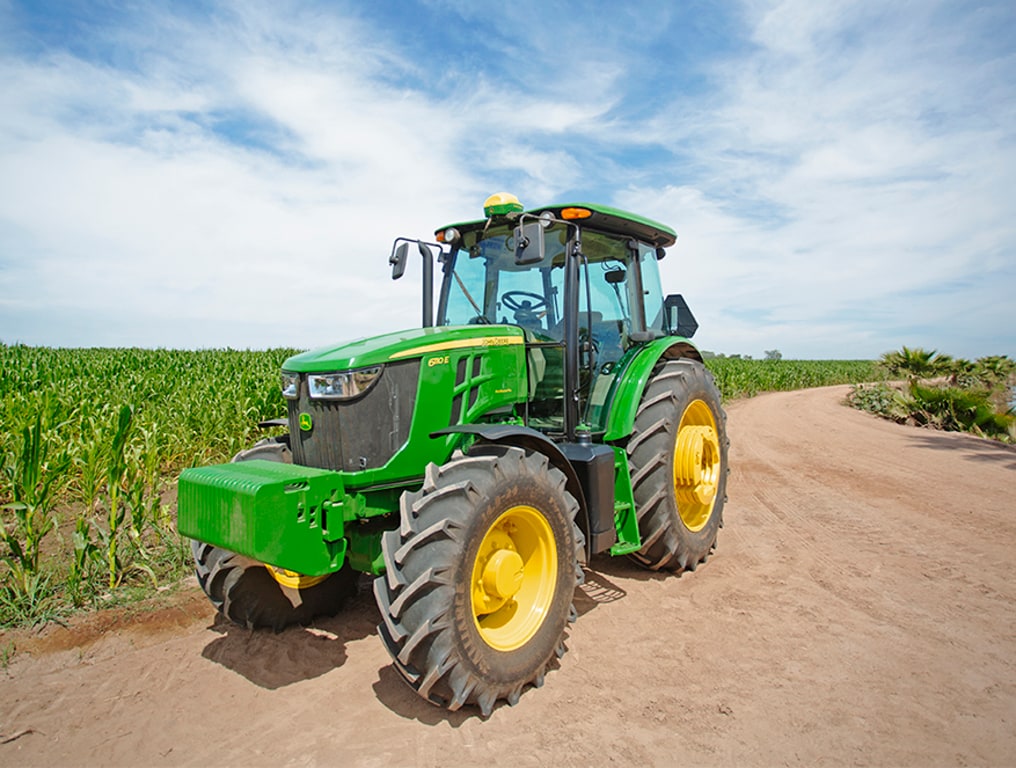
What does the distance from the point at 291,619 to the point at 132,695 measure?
0.90m

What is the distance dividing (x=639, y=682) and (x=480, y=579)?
97cm

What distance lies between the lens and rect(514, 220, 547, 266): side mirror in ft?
11.7

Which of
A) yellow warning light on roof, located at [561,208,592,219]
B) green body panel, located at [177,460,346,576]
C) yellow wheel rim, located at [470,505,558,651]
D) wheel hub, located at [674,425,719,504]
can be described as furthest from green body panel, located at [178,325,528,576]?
wheel hub, located at [674,425,719,504]

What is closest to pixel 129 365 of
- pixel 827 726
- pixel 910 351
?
pixel 827 726

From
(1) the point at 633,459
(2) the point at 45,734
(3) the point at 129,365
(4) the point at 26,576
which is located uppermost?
(3) the point at 129,365

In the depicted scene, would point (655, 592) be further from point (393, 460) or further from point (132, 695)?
point (132, 695)

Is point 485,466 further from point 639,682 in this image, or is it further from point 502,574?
point 639,682

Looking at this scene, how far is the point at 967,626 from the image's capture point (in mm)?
3807

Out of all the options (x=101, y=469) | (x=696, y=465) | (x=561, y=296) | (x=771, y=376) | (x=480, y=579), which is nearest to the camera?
(x=480, y=579)

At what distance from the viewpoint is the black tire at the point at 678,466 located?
448 centimetres

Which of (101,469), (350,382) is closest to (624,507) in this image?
(350,382)

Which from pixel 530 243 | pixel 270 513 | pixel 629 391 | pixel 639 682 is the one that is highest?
pixel 530 243

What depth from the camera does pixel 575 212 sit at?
4176mm

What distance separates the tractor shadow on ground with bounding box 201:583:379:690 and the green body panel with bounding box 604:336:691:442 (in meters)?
2.01
